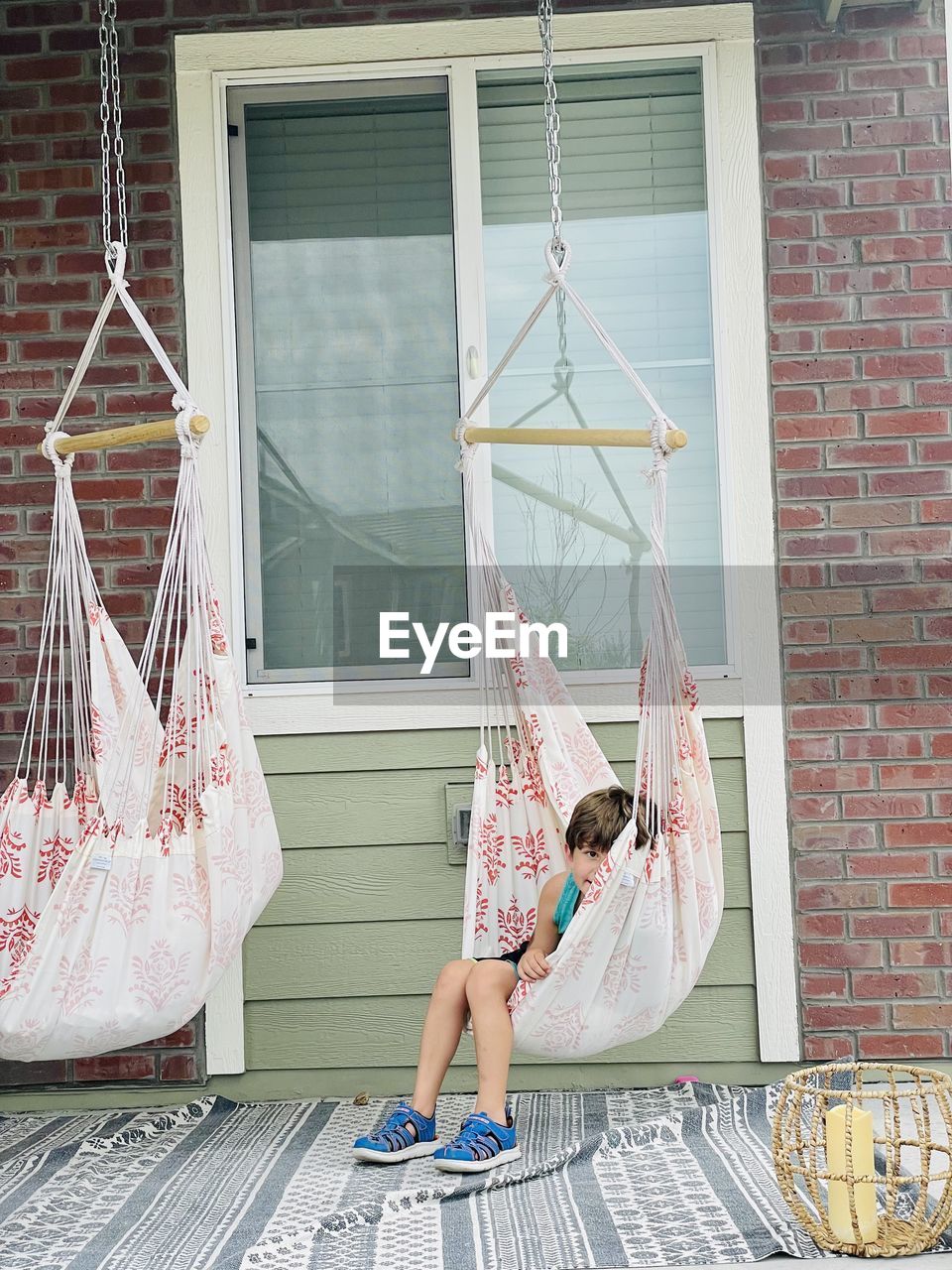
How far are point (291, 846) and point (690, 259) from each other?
155cm

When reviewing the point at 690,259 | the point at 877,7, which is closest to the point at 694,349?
the point at 690,259

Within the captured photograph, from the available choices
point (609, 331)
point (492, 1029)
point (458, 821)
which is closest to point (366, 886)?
point (458, 821)

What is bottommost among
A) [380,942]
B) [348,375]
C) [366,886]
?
[380,942]

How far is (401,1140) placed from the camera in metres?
2.35

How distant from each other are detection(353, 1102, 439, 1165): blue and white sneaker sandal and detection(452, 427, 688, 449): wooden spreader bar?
1.26m

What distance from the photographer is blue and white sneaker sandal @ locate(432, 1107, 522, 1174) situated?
225 centimetres

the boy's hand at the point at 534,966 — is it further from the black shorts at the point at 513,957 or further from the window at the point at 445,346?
the window at the point at 445,346

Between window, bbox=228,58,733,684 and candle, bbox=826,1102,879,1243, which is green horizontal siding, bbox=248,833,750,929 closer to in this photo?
window, bbox=228,58,733,684

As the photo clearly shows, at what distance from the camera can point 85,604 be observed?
2.70 metres

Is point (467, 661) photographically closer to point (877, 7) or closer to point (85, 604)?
point (85, 604)

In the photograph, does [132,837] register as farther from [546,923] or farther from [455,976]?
[546,923]

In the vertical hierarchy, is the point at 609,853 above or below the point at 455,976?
above

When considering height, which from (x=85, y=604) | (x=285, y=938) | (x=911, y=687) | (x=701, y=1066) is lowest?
(x=701, y=1066)

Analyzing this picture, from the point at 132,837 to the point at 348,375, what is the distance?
116 centimetres
